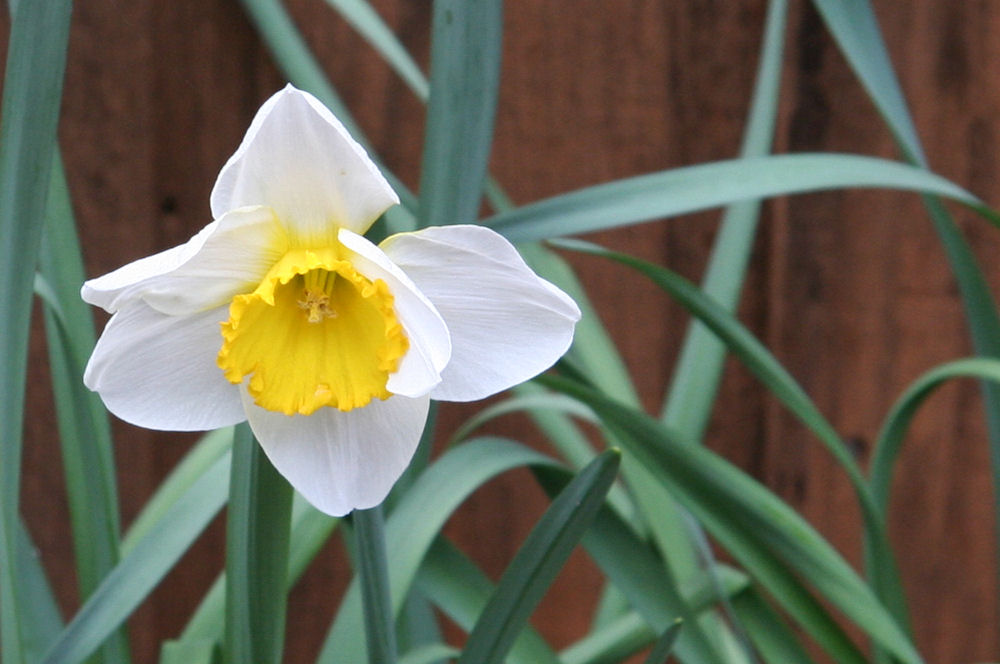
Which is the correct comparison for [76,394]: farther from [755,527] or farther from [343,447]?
[755,527]

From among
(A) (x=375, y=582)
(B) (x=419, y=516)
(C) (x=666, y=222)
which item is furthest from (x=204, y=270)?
(C) (x=666, y=222)

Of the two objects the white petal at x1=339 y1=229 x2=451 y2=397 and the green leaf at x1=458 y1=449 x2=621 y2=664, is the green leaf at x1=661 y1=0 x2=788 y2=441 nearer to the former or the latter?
the green leaf at x1=458 y1=449 x2=621 y2=664

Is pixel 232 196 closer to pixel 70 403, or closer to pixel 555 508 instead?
pixel 555 508

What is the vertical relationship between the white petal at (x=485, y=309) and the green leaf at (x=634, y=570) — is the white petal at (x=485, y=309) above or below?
above

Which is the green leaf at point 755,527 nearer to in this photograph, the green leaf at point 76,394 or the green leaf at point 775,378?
the green leaf at point 775,378

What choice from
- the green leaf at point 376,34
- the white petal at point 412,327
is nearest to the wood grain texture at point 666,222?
the green leaf at point 376,34

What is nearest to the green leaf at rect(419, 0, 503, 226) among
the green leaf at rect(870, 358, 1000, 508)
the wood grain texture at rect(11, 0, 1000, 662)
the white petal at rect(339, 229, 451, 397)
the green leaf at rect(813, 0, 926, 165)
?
the white petal at rect(339, 229, 451, 397)
